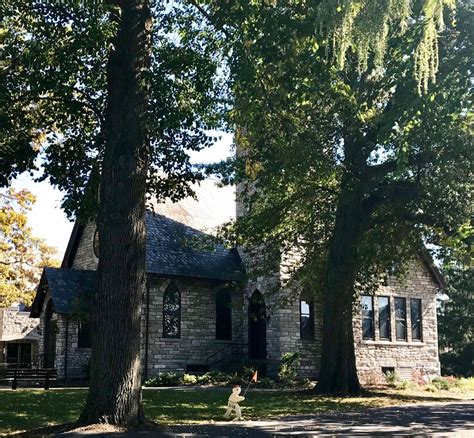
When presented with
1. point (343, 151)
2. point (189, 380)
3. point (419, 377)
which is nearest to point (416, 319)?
point (419, 377)

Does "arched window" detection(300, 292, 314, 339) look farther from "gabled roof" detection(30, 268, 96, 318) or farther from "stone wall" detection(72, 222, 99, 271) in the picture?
"stone wall" detection(72, 222, 99, 271)

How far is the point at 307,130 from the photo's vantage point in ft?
60.6

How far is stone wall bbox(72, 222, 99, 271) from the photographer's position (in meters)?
32.7

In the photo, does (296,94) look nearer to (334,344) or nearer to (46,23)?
(46,23)

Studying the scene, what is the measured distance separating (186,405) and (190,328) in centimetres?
1309

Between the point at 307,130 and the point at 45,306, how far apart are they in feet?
58.6

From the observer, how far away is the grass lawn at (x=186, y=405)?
45.7ft

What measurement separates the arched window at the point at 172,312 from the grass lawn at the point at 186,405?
7103 millimetres

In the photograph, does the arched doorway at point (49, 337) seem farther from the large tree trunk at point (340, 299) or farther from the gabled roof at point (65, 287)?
the large tree trunk at point (340, 299)

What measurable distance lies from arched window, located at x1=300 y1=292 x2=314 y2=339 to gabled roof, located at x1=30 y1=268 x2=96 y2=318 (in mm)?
9370

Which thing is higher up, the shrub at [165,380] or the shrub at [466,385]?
the shrub at [165,380]

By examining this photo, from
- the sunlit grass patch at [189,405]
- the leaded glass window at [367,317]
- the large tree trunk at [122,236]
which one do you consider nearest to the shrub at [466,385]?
the sunlit grass patch at [189,405]

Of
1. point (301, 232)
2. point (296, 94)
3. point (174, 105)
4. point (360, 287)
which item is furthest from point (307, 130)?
point (360, 287)

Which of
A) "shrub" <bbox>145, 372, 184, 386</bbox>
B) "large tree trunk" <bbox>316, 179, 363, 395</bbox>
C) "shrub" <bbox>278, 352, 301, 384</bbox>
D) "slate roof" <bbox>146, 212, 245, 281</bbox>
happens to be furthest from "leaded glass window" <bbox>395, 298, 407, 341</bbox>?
"large tree trunk" <bbox>316, 179, 363, 395</bbox>
